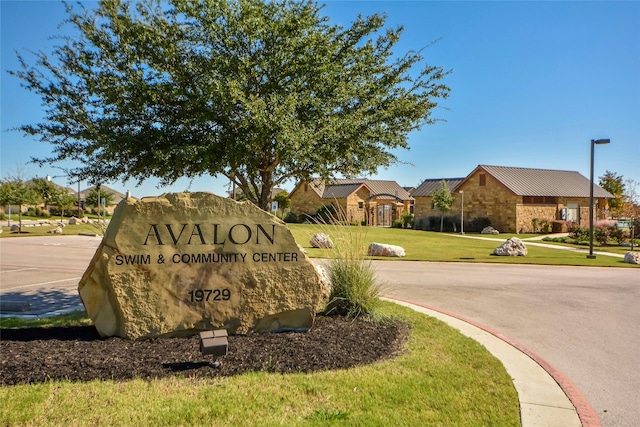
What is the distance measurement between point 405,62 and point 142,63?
16.5 feet

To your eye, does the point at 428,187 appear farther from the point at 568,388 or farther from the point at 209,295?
the point at 568,388

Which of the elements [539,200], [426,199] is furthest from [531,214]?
[426,199]

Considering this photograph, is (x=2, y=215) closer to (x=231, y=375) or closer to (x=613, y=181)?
(x=231, y=375)

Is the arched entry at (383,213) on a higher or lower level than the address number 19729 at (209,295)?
higher

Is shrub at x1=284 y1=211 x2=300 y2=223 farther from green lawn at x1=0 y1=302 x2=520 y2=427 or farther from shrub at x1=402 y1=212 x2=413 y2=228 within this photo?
green lawn at x1=0 y1=302 x2=520 y2=427

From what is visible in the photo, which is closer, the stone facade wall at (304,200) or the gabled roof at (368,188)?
the gabled roof at (368,188)

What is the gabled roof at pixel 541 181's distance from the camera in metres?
39.4

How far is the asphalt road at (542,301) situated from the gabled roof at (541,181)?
79.7 ft

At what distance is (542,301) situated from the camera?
32.6 feet

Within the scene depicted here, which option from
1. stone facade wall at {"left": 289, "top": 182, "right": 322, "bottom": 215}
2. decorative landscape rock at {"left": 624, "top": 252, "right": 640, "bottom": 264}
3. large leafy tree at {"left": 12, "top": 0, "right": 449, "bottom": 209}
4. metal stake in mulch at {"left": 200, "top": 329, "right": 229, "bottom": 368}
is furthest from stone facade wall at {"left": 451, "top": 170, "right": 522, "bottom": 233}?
metal stake in mulch at {"left": 200, "top": 329, "right": 229, "bottom": 368}

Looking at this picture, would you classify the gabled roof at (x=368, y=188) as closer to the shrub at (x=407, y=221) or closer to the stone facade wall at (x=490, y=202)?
the shrub at (x=407, y=221)

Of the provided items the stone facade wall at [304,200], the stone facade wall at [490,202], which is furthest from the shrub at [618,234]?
the stone facade wall at [304,200]

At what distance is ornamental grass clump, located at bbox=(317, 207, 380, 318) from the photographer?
7465 mm

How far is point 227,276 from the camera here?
617 centimetres
